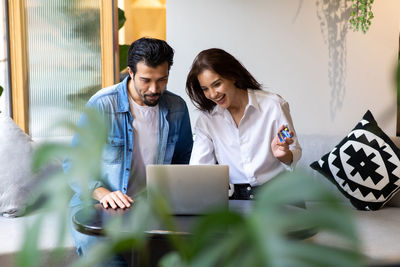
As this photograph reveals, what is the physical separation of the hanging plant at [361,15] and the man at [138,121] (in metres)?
1.35

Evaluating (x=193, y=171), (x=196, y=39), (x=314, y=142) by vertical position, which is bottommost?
(x=314, y=142)

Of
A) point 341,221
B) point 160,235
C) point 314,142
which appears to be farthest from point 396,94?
point 314,142

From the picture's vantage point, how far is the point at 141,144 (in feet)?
8.26

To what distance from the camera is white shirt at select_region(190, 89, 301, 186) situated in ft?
8.31

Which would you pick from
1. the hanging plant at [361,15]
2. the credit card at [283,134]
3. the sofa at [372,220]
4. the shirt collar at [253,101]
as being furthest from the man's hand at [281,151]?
the hanging plant at [361,15]

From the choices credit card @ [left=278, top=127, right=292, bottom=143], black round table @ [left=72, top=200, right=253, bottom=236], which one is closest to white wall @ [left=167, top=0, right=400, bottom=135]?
credit card @ [left=278, top=127, right=292, bottom=143]

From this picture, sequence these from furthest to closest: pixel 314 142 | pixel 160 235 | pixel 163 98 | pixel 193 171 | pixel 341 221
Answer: pixel 314 142 < pixel 163 98 < pixel 193 171 < pixel 160 235 < pixel 341 221

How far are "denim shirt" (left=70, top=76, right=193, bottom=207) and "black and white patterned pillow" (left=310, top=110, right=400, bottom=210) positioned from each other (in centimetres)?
87

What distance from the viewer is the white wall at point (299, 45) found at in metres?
3.39

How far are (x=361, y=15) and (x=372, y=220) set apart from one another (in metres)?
1.33

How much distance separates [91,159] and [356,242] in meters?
0.14

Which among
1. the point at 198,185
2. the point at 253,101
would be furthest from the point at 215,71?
the point at 198,185

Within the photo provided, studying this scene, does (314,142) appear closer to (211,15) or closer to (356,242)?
(211,15)

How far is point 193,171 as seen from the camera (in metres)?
1.73
